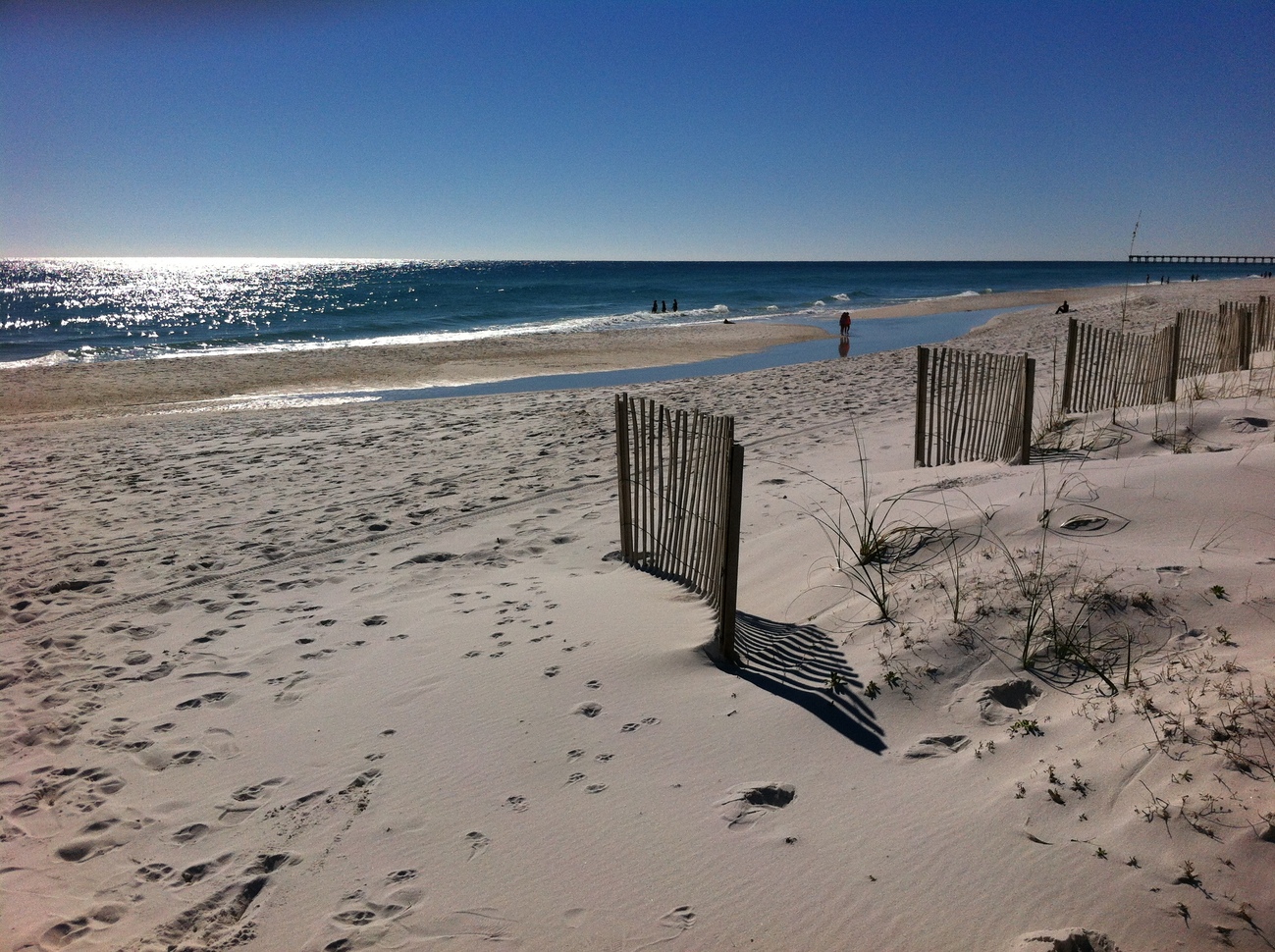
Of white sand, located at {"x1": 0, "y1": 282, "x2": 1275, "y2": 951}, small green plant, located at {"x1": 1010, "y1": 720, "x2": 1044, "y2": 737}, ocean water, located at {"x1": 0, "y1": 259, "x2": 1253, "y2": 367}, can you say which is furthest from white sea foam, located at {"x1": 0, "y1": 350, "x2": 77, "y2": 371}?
small green plant, located at {"x1": 1010, "y1": 720, "x2": 1044, "y2": 737}

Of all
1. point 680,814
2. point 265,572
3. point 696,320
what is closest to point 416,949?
point 680,814

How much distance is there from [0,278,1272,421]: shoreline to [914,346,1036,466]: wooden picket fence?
40.9ft

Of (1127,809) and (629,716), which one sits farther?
(629,716)

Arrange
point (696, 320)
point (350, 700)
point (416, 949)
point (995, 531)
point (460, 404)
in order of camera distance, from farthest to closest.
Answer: point (696, 320) < point (460, 404) < point (995, 531) < point (350, 700) < point (416, 949)

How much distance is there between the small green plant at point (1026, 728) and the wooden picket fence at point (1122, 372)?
680 cm

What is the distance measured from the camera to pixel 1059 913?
7.45 ft

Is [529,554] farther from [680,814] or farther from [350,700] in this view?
[680,814]

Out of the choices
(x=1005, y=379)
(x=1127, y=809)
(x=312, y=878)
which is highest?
(x=1005, y=379)

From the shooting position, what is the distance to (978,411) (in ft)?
23.9

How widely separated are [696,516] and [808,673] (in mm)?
1526

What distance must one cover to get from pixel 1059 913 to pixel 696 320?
37617mm

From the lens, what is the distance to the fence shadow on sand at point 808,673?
11.1ft

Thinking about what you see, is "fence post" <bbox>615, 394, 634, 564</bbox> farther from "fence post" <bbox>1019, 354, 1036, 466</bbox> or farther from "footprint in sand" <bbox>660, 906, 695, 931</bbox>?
"fence post" <bbox>1019, 354, 1036, 466</bbox>

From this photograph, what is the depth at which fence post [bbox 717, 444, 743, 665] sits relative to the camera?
157 inches
